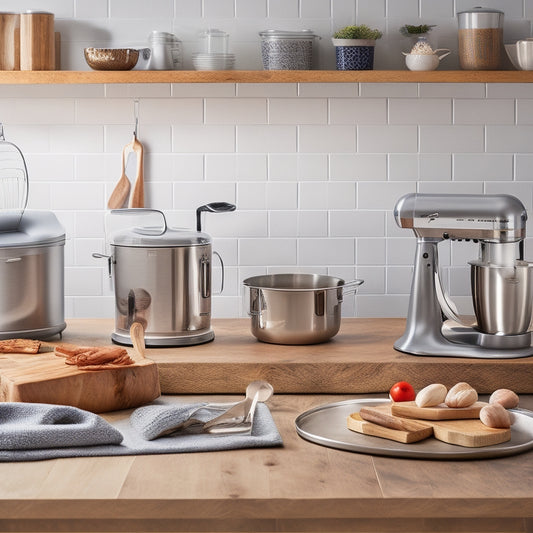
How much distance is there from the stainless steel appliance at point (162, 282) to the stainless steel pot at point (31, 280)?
18 centimetres

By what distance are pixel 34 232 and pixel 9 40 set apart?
701 millimetres

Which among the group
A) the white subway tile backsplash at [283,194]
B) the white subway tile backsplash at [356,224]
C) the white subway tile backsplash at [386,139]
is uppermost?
the white subway tile backsplash at [386,139]

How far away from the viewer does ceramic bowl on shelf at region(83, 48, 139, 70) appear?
2.67 m

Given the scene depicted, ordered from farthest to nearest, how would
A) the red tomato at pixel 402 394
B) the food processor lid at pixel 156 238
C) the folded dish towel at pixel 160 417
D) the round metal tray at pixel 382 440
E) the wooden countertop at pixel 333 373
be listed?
the food processor lid at pixel 156 238, the wooden countertop at pixel 333 373, the red tomato at pixel 402 394, the folded dish towel at pixel 160 417, the round metal tray at pixel 382 440

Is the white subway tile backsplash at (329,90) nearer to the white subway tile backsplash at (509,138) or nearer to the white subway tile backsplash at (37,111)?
the white subway tile backsplash at (509,138)

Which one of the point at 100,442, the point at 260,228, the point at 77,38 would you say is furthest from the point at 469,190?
the point at 100,442

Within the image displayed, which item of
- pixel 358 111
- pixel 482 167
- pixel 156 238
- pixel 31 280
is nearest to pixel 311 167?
pixel 358 111

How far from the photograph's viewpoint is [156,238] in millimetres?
2375

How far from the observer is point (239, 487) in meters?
1.61

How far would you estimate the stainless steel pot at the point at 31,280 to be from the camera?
2396 millimetres

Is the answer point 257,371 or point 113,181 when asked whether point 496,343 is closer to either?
point 257,371

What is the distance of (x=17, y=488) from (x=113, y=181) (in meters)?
1.52

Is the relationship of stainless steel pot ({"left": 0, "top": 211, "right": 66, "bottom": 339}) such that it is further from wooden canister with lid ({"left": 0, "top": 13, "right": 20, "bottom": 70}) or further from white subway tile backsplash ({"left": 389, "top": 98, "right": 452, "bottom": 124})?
white subway tile backsplash ({"left": 389, "top": 98, "right": 452, "bottom": 124})

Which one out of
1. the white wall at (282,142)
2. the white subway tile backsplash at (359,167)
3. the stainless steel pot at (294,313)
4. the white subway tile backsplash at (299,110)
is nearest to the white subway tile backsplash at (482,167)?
the white wall at (282,142)
